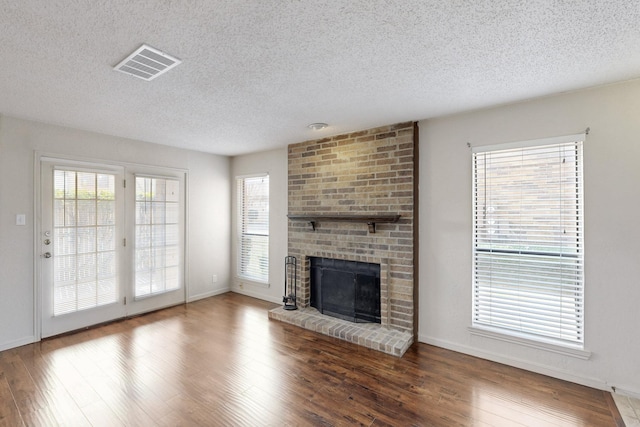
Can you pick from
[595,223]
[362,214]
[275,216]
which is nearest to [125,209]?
[275,216]

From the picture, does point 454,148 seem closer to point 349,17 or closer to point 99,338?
point 349,17

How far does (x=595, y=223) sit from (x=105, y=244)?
5520 mm

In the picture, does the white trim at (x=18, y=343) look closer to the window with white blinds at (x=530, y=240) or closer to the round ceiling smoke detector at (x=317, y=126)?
the round ceiling smoke detector at (x=317, y=126)

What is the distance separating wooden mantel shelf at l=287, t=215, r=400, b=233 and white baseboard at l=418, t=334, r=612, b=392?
4.61 ft

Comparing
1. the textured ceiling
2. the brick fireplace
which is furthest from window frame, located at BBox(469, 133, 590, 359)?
the brick fireplace

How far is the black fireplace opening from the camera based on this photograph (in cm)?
370

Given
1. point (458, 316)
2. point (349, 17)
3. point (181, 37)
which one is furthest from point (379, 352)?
point (181, 37)

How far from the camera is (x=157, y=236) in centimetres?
452

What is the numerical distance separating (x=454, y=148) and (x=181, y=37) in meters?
2.74

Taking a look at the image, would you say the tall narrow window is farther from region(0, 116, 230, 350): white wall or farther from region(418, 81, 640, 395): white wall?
region(418, 81, 640, 395): white wall

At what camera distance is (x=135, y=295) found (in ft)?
14.0

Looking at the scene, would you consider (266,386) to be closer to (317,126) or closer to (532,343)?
(532,343)

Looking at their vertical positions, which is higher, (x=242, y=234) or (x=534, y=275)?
(x=242, y=234)

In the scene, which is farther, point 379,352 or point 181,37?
point 379,352
